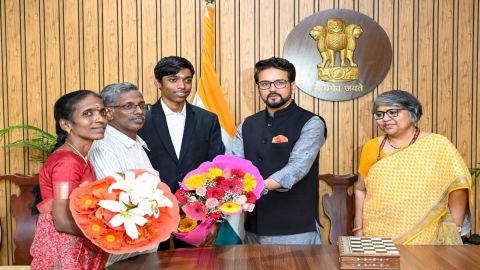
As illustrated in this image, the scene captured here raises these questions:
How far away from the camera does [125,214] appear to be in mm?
1869

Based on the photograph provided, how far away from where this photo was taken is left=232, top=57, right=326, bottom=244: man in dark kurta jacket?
3.04 m

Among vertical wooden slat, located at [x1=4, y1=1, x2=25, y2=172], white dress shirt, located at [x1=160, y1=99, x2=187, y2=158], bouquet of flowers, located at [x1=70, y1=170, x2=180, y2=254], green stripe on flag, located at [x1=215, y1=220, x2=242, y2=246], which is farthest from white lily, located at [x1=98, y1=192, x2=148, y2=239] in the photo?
vertical wooden slat, located at [x1=4, y1=1, x2=25, y2=172]

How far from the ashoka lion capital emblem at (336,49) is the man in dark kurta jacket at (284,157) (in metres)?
1.03

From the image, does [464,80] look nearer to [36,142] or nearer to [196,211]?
[196,211]

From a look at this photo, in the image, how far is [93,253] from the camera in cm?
220

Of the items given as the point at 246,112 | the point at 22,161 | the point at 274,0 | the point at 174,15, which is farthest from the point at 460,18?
the point at 22,161

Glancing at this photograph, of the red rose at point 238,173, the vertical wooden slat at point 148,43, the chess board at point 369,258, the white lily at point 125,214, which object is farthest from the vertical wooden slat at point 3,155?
the chess board at point 369,258

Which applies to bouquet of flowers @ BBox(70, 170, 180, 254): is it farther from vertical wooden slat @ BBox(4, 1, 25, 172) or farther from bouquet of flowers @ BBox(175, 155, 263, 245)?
vertical wooden slat @ BBox(4, 1, 25, 172)

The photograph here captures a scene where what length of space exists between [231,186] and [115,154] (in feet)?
1.99

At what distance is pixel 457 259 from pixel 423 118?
6.81 ft

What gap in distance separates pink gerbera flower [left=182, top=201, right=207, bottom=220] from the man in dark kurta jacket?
768mm

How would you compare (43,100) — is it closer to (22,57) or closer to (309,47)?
(22,57)

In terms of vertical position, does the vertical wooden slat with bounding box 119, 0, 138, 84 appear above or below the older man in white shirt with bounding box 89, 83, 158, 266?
above

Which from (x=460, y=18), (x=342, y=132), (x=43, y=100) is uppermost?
(x=460, y=18)
